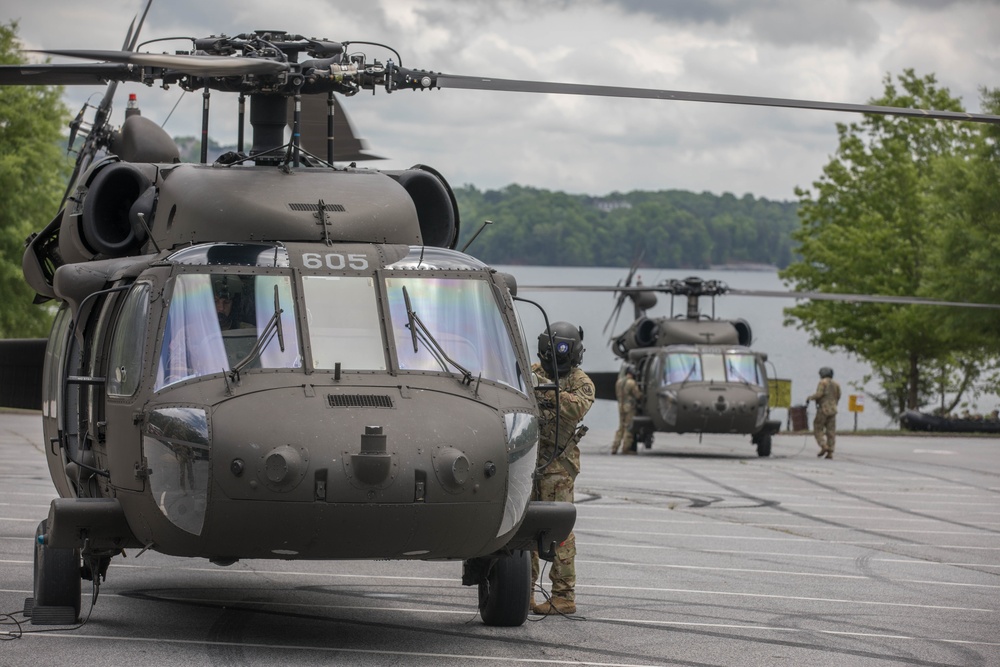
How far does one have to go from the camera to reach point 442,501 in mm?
7926

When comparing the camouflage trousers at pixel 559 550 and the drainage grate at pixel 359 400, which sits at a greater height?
the drainage grate at pixel 359 400

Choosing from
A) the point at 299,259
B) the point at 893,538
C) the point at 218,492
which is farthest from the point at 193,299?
the point at 893,538

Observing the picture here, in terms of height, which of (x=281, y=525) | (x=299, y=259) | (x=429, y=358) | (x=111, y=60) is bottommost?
(x=281, y=525)

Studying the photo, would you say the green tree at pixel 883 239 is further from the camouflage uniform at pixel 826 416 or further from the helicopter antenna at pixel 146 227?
the helicopter antenna at pixel 146 227

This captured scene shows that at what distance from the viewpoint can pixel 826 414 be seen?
2725 centimetres

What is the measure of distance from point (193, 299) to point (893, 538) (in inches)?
345

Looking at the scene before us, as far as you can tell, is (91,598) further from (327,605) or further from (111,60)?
(111,60)

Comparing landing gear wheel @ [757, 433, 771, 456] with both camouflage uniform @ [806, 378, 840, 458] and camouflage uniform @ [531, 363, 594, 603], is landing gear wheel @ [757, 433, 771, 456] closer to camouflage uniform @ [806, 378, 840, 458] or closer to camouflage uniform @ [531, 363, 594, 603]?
camouflage uniform @ [806, 378, 840, 458]

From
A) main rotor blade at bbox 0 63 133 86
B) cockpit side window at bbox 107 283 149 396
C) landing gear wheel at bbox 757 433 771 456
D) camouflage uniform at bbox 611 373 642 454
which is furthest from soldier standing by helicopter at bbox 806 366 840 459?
cockpit side window at bbox 107 283 149 396

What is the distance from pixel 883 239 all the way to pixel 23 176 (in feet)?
77.7

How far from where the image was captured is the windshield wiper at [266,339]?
27.1ft

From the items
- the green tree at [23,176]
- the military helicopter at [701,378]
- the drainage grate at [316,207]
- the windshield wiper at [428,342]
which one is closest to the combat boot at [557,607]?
the windshield wiper at [428,342]

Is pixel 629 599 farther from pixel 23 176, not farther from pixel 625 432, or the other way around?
pixel 23 176

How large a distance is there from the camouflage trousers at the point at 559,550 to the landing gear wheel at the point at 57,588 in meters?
2.81
